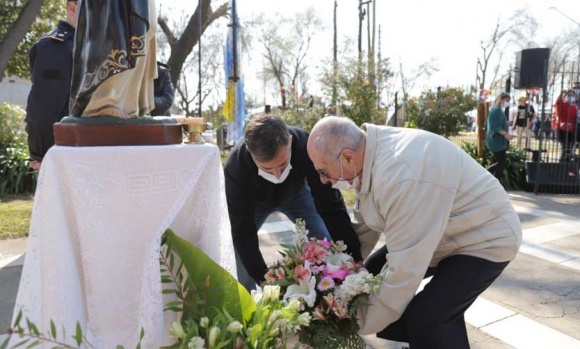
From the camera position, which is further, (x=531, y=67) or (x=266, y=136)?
(x=531, y=67)

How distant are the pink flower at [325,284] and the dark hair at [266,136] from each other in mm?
625

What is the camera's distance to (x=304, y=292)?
198 centimetres

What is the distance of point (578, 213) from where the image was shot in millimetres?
6645

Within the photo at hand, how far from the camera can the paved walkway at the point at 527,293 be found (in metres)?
2.98

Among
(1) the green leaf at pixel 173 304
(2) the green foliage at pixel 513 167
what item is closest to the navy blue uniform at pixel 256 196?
(1) the green leaf at pixel 173 304

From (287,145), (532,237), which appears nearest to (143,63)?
(287,145)

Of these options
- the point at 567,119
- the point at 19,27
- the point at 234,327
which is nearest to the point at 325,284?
the point at 234,327

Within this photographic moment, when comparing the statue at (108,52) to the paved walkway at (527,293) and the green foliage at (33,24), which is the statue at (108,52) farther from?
the green foliage at (33,24)

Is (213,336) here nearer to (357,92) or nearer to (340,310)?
(340,310)

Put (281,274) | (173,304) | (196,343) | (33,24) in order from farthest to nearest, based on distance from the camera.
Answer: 1. (33,24)
2. (281,274)
3. (173,304)
4. (196,343)

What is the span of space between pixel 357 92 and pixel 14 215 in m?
8.85

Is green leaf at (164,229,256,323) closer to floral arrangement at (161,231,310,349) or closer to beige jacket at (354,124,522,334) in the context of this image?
floral arrangement at (161,231,310,349)

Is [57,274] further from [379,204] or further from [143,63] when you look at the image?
[379,204]

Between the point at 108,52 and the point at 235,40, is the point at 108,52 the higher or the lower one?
the lower one
